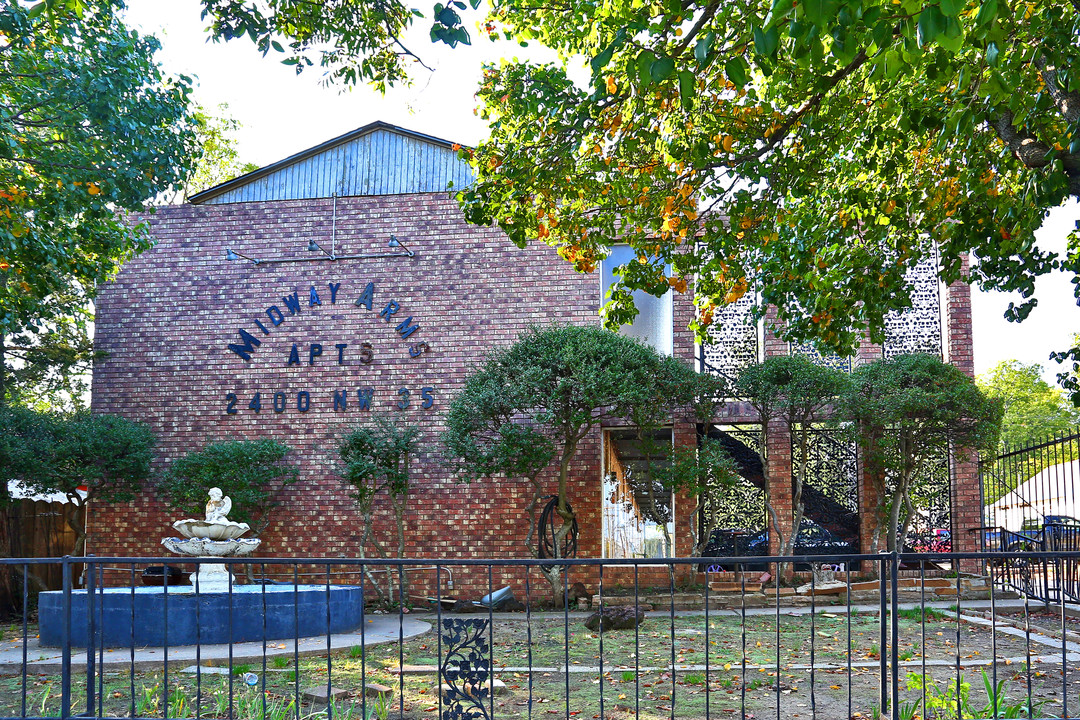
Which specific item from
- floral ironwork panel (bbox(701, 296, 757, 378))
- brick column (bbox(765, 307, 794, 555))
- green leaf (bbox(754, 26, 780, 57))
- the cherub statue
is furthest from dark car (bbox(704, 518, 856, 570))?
green leaf (bbox(754, 26, 780, 57))

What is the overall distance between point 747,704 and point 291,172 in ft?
39.8

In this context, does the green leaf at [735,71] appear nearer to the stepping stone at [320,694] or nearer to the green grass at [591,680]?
the green grass at [591,680]

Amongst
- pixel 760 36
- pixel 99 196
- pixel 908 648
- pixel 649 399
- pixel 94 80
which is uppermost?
pixel 94 80

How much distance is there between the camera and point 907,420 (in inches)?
494

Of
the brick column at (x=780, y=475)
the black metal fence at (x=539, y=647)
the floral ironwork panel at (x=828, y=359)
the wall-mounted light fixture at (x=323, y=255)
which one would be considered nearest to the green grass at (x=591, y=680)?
the black metal fence at (x=539, y=647)

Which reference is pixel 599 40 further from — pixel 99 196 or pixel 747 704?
pixel 99 196

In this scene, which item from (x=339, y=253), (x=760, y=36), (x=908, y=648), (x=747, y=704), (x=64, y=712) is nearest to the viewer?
(x=760, y=36)

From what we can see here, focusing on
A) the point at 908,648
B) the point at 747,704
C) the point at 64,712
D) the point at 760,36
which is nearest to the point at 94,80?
the point at 64,712

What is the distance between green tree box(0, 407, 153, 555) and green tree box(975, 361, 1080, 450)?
1212 inches

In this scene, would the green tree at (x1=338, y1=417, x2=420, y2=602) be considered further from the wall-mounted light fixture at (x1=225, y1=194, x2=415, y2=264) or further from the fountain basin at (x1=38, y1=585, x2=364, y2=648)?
the fountain basin at (x1=38, y1=585, x2=364, y2=648)

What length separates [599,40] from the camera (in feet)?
22.2

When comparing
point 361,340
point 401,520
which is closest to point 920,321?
point 401,520

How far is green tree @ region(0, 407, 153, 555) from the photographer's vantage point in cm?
1285

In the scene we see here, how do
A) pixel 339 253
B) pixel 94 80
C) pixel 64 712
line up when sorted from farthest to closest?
1. pixel 339 253
2. pixel 94 80
3. pixel 64 712
